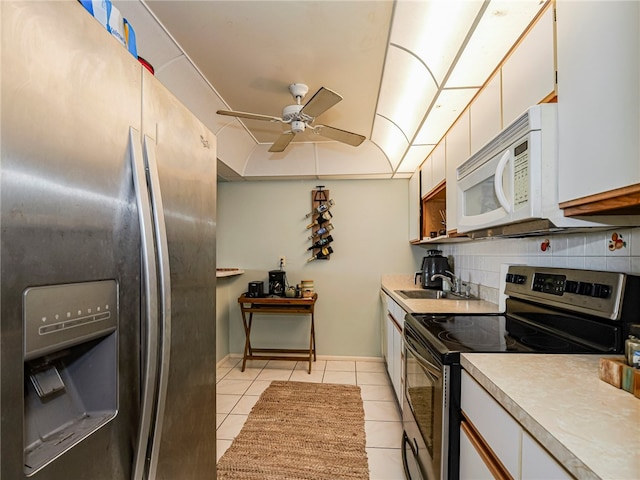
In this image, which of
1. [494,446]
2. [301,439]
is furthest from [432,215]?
[494,446]

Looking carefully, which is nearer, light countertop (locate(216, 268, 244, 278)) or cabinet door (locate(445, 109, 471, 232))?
cabinet door (locate(445, 109, 471, 232))

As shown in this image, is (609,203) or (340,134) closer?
(609,203)

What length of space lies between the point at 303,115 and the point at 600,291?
5.70 ft

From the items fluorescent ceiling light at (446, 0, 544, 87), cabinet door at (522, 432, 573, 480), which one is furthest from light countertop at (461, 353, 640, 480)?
fluorescent ceiling light at (446, 0, 544, 87)

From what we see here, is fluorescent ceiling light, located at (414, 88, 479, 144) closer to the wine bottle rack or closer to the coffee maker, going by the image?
the wine bottle rack

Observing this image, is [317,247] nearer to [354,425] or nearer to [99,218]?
[354,425]

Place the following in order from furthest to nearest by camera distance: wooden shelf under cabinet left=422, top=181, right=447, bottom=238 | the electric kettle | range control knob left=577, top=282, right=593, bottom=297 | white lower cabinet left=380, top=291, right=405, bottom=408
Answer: wooden shelf under cabinet left=422, top=181, right=447, bottom=238
the electric kettle
white lower cabinet left=380, top=291, right=405, bottom=408
range control knob left=577, top=282, right=593, bottom=297

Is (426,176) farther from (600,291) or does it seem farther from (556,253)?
(600,291)

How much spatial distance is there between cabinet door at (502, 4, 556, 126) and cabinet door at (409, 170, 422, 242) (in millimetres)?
1850

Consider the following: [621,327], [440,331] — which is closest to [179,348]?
[440,331]

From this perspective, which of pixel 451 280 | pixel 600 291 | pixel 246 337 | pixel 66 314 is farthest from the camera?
pixel 246 337

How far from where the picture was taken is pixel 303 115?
2070mm

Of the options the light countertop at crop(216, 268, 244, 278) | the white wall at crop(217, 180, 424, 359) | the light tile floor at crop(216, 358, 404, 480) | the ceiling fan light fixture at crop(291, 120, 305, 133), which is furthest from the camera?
the white wall at crop(217, 180, 424, 359)

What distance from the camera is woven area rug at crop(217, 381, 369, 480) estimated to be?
1.81 metres
